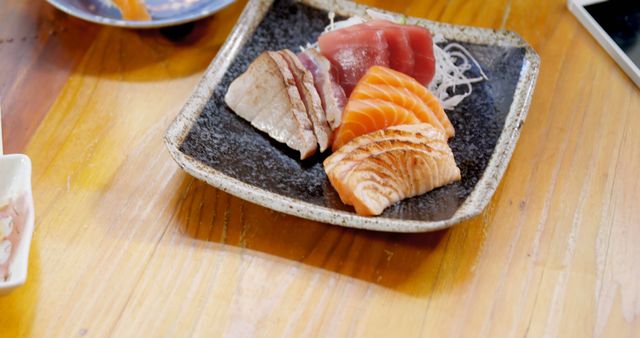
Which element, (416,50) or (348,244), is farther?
(416,50)

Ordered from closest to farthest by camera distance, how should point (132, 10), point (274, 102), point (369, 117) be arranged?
point (369, 117) → point (274, 102) → point (132, 10)

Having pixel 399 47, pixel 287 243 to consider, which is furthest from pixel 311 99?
pixel 287 243

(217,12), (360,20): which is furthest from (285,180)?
(217,12)

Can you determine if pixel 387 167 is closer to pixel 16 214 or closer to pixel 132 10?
pixel 16 214

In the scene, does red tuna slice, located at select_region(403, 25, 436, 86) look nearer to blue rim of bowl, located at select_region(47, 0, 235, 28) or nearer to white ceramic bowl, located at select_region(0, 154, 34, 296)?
blue rim of bowl, located at select_region(47, 0, 235, 28)

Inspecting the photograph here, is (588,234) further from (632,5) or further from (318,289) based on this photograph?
(632,5)

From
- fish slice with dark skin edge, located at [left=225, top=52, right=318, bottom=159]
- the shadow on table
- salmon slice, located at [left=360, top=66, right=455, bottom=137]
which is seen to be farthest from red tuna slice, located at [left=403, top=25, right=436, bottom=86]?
the shadow on table
